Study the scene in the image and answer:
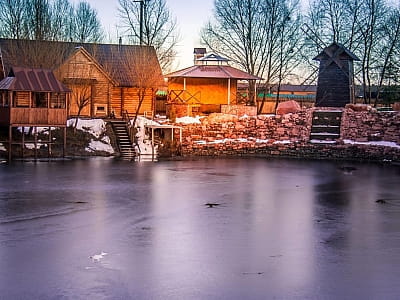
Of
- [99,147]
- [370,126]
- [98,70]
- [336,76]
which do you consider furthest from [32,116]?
[336,76]

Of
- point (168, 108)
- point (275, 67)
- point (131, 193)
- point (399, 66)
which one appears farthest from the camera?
point (275, 67)

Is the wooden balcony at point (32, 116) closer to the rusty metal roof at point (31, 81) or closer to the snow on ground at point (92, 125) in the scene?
A: the rusty metal roof at point (31, 81)

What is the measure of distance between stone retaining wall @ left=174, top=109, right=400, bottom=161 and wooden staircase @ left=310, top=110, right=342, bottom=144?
0.33 meters

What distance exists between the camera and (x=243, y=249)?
12789mm

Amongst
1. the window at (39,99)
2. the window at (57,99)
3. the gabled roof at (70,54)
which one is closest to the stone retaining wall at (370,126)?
the gabled roof at (70,54)

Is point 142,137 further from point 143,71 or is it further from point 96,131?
point 143,71

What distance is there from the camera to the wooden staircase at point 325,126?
37938mm

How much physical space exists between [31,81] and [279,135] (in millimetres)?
15123

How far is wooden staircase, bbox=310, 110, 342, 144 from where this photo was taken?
124ft

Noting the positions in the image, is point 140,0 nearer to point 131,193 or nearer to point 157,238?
point 131,193

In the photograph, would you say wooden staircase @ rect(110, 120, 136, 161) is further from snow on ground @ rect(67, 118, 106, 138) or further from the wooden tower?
the wooden tower

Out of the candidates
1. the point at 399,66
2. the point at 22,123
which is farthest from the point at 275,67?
the point at 22,123

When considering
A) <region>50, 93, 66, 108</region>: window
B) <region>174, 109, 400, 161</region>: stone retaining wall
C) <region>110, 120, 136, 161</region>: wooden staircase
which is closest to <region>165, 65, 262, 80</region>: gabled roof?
<region>174, 109, 400, 161</region>: stone retaining wall

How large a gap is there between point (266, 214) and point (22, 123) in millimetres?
19899
